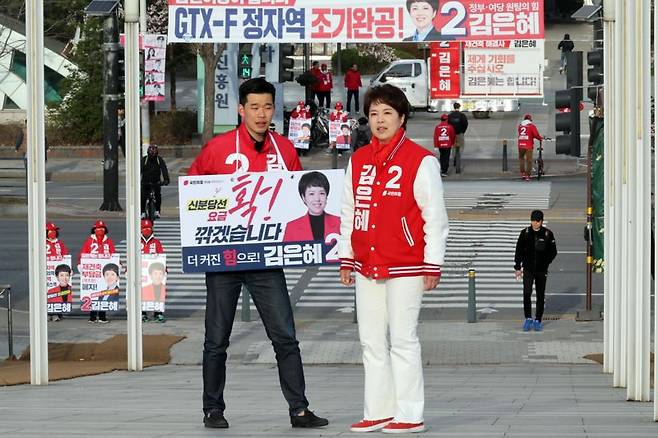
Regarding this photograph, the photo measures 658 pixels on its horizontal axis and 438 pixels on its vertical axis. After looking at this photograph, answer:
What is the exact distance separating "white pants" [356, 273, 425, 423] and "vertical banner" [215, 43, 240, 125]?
38.8 metres

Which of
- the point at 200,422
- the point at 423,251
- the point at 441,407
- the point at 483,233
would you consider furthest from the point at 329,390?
the point at 483,233

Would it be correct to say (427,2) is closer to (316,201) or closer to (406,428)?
(316,201)

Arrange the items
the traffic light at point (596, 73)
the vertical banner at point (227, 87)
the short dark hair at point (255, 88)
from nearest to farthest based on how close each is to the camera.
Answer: the short dark hair at point (255, 88)
the traffic light at point (596, 73)
the vertical banner at point (227, 87)

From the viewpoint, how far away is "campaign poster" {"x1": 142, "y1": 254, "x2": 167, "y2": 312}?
73.7 ft

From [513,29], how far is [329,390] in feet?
26.7

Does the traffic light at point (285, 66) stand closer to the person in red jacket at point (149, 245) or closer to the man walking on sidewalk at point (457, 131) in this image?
the person in red jacket at point (149, 245)

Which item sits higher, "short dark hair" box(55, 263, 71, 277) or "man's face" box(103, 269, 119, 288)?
"short dark hair" box(55, 263, 71, 277)

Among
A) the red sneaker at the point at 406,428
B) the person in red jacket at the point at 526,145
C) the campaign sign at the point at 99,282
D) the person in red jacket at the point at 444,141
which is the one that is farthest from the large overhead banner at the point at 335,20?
the person in red jacket at the point at 444,141

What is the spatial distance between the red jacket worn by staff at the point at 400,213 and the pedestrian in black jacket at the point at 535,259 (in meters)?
13.2

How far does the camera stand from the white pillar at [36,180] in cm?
1420

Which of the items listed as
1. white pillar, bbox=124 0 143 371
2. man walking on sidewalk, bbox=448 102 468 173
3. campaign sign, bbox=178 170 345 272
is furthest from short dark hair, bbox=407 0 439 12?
man walking on sidewalk, bbox=448 102 468 173

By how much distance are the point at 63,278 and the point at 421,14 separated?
6.88 metres

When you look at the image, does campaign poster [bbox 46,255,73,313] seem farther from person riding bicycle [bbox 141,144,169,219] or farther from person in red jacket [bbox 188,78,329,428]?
person in red jacket [bbox 188,78,329,428]

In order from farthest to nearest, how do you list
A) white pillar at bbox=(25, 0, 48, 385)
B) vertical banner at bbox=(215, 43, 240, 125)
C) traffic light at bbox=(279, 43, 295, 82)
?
vertical banner at bbox=(215, 43, 240, 125) < traffic light at bbox=(279, 43, 295, 82) < white pillar at bbox=(25, 0, 48, 385)
